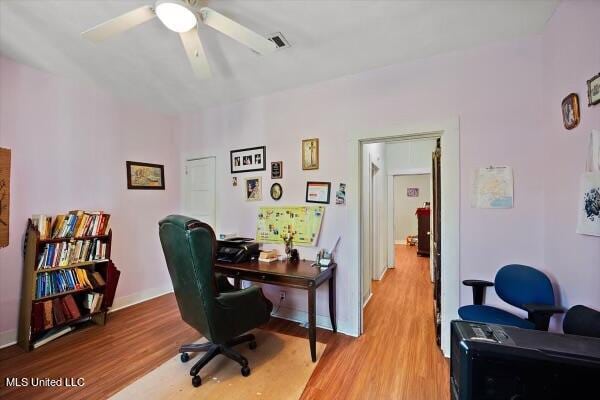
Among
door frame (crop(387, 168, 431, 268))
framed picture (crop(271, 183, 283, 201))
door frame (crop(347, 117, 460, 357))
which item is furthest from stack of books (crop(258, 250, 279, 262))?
door frame (crop(387, 168, 431, 268))

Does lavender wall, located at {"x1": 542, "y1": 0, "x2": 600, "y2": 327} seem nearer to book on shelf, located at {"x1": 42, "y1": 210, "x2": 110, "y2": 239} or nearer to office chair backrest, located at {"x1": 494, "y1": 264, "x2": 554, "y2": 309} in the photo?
office chair backrest, located at {"x1": 494, "y1": 264, "x2": 554, "y2": 309}

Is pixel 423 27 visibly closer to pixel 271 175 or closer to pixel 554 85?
pixel 554 85

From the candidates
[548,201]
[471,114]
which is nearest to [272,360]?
[548,201]

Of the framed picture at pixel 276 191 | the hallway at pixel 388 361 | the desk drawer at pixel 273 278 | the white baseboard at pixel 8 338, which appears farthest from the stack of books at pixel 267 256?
the white baseboard at pixel 8 338

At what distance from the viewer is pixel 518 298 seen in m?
1.81

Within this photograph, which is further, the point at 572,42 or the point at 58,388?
the point at 58,388

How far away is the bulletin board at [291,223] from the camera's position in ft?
8.91

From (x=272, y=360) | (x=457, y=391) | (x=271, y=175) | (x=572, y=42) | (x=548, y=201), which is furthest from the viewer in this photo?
(x=271, y=175)

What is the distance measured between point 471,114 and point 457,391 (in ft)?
6.58

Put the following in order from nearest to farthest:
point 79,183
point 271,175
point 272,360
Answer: point 272,360 < point 79,183 < point 271,175

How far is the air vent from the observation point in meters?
2.06

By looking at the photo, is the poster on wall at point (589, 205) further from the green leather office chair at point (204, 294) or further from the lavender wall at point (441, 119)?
the green leather office chair at point (204, 294)

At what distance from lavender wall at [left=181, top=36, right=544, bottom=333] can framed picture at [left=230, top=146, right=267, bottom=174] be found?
0.10 meters

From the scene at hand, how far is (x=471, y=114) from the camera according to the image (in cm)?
210
